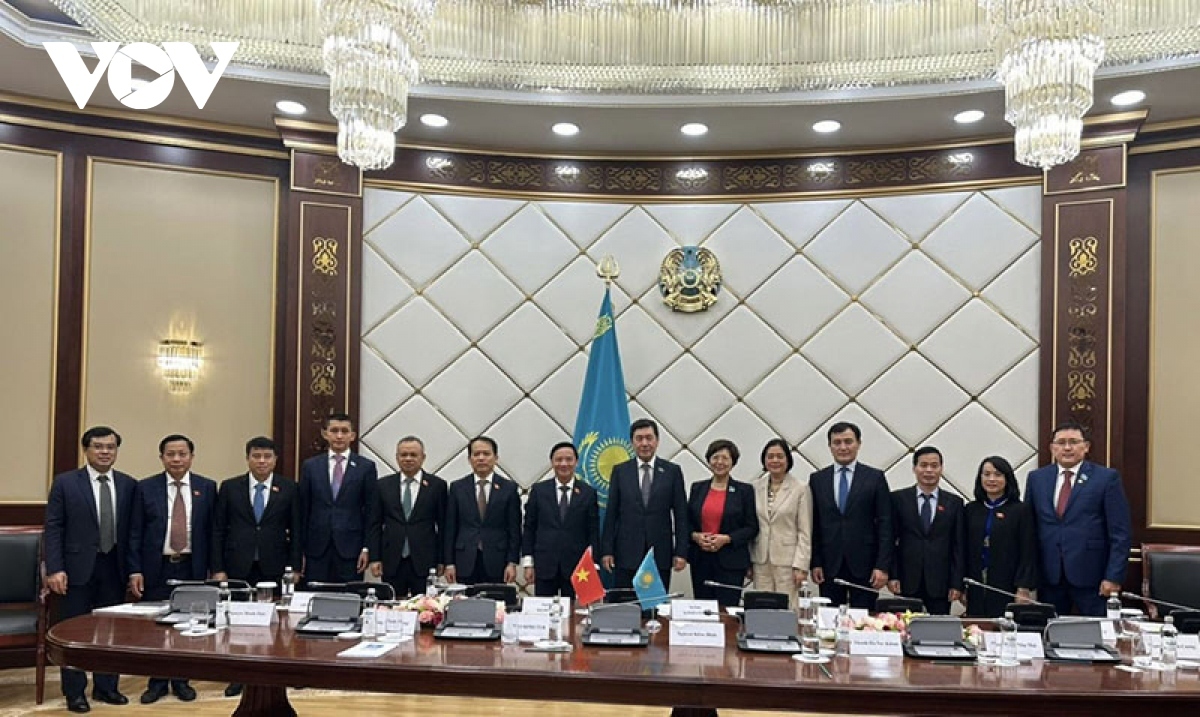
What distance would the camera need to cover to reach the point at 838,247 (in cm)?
633

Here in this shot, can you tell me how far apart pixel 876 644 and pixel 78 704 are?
12.0ft

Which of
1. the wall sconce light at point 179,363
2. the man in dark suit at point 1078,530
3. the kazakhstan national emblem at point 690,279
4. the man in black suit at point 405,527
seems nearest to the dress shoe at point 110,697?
the man in black suit at point 405,527

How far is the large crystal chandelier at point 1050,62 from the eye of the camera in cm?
330

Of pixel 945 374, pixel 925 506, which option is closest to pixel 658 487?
pixel 925 506

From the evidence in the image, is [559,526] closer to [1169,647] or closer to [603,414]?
[603,414]

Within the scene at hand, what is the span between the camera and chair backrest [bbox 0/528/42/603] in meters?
5.09

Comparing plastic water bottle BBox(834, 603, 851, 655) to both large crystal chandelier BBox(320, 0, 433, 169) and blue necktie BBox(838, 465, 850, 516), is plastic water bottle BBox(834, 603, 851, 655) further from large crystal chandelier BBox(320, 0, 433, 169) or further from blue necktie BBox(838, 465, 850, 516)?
large crystal chandelier BBox(320, 0, 433, 169)

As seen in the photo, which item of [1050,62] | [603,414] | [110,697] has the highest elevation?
[1050,62]

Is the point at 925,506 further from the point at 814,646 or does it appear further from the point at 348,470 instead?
the point at 348,470

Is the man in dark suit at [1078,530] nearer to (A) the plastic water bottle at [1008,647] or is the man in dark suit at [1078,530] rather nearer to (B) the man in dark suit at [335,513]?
(A) the plastic water bottle at [1008,647]

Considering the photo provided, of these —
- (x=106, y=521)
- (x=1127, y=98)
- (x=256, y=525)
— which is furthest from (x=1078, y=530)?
(x=106, y=521)

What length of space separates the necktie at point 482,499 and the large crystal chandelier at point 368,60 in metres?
2.17

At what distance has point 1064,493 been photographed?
4.86 m

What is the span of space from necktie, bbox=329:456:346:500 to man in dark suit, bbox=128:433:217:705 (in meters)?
0.61
